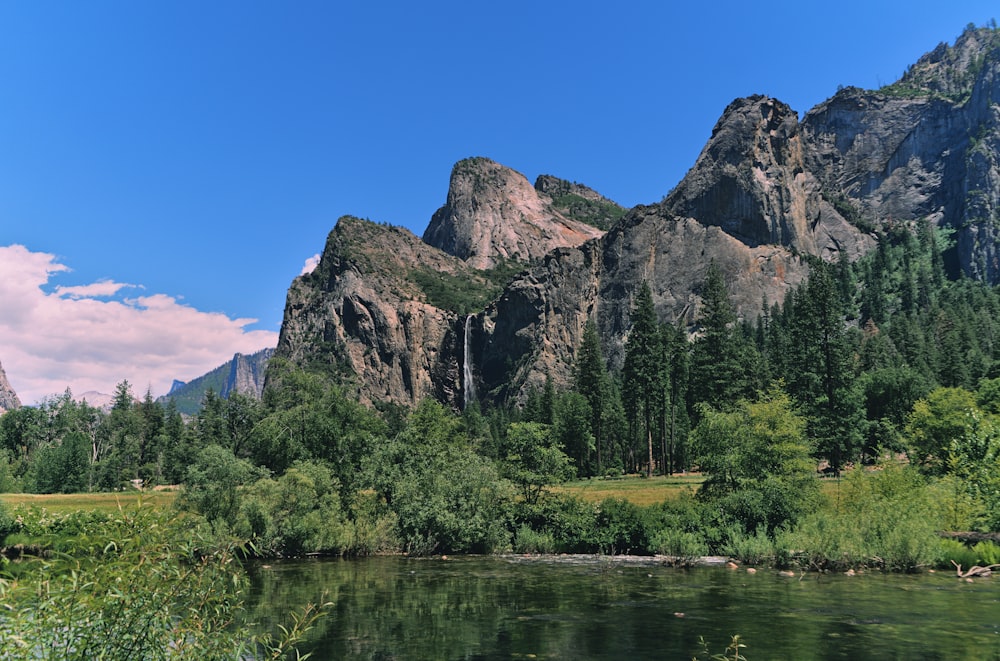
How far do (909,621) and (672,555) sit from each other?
17075 millimetres

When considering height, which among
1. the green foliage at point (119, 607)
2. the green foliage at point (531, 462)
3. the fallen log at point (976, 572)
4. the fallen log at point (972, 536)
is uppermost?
the green foliage at point (531, 462)

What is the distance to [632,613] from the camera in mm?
24359

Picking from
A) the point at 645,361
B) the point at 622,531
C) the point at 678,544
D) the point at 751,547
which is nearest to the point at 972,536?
the point at 751,547

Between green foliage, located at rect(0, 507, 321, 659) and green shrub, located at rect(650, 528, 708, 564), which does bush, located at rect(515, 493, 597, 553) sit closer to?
green shrub, located at rect(650, 528, 708, 564)

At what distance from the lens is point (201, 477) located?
43250 millimetres

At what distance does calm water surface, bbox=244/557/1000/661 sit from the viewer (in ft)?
63.5

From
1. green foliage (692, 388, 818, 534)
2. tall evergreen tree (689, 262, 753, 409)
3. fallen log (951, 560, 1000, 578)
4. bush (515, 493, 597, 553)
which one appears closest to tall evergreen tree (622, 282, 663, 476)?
tall evergreen tree (689, 262, 753, 409)

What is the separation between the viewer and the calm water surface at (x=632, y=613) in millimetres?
19359

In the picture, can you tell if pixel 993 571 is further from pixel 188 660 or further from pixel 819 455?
pixel 819 455

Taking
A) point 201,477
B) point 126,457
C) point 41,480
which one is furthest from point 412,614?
point 126,457

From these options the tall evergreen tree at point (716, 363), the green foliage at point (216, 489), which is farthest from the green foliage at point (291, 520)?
the tall evergreen tree at point (716, 363)

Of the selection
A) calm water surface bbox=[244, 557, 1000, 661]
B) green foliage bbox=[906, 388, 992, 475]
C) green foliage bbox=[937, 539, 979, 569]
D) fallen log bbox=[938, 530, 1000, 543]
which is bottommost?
calm water surface bbox=[244, 557, 1000, 661]

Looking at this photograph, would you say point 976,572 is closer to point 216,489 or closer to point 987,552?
point 987,552

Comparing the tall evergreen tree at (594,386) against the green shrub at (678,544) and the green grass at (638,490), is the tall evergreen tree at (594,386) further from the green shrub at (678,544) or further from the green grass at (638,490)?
the green shrub at (678,544)
